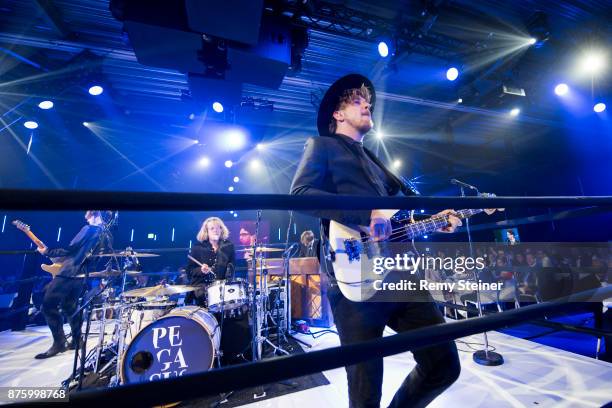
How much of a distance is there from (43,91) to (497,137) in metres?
11.2

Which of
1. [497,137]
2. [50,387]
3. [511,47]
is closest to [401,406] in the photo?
[50,387]

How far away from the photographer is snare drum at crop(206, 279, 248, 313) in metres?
3.36

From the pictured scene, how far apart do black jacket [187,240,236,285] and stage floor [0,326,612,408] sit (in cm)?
174

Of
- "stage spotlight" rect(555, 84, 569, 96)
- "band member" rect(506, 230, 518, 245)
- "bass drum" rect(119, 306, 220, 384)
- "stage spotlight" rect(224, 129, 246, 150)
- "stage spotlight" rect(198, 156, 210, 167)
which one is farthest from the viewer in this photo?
"stage spotlight" rect(198, 156, 210, 167)

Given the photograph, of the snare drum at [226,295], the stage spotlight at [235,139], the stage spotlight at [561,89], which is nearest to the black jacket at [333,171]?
the snare drum at [226,295]

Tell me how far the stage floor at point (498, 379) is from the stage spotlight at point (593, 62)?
518 centimetres

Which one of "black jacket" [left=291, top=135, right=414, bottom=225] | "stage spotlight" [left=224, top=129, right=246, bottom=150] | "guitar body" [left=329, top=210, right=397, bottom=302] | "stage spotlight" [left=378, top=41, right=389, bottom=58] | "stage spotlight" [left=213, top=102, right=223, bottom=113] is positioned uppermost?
"stage spotlight" [left=378, top=41, right=389, bottom=58]

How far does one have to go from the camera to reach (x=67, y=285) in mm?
3715

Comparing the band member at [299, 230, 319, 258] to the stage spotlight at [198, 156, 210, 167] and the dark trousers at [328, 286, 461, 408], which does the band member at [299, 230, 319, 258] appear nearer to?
the stage spotlight at [198, 156, 210, 167]

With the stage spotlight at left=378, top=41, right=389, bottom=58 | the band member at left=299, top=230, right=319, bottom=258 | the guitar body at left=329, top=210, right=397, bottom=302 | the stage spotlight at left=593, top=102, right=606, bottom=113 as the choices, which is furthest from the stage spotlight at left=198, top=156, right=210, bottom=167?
the stage spotlight at left=593, top=102, right=606, bottom=113

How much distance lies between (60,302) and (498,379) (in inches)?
216

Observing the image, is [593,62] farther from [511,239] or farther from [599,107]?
[511,239]

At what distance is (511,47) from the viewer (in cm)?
468

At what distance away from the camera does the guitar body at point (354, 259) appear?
1.19 m
